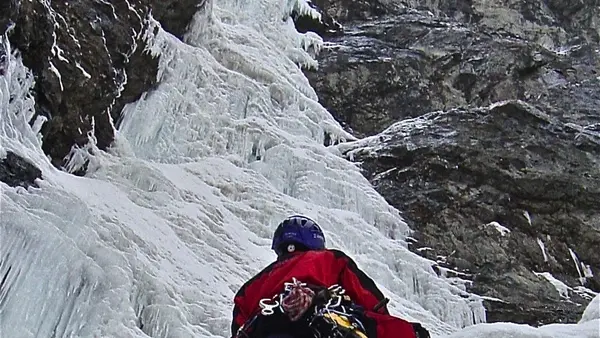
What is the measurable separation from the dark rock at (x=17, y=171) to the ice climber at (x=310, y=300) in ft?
10.5

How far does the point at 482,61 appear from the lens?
16.5 meters

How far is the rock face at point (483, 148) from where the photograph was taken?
35.1ft

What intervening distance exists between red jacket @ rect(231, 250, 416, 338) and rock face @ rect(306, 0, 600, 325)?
21.6ft

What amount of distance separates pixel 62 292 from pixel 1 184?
941 millimetres

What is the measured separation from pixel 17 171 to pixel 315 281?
3720mm

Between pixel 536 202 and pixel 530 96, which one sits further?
pixel 530 96

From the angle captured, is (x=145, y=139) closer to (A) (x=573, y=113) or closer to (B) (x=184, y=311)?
(B) (x=184, y=311)

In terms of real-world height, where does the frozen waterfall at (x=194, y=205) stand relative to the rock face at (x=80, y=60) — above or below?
below

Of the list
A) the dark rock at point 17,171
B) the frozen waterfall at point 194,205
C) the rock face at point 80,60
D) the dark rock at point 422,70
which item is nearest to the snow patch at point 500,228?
the frozen waterfall at point 194,205

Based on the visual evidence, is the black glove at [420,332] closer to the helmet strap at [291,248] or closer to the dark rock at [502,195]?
the helmet strap at [291,248]

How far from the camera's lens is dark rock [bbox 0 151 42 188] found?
20.4ft

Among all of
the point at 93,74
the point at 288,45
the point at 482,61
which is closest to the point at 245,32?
the point at 288,45

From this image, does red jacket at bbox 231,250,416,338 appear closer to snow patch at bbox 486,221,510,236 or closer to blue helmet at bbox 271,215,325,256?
blue helmet at bbox 271,215,325,256

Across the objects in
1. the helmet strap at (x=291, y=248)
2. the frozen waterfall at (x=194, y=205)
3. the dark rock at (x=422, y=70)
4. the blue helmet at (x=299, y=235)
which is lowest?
Result: the frozen waterfall at (x=194, y=205)
